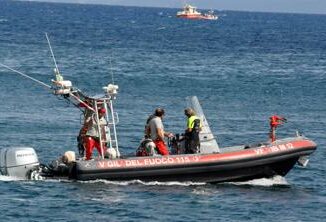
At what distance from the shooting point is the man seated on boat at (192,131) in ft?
76.1

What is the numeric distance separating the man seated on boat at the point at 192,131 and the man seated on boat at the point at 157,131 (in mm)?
503

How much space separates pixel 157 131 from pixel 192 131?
0.73m

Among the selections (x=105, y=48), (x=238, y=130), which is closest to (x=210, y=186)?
(x=238, y=130)

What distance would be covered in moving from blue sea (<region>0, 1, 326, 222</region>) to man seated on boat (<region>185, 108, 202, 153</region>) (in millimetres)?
795

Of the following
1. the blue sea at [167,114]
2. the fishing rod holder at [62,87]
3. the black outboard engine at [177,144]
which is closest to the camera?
the blue sea at [167,114]

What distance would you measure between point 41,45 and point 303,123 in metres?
42.7

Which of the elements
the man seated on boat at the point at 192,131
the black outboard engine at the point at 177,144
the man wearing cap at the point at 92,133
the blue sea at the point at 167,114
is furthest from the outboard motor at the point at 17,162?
the man seated on boat at the point at 192,131

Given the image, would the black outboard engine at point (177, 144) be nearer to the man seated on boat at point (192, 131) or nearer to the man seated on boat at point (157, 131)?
the man seated on boat at point (192, 131)

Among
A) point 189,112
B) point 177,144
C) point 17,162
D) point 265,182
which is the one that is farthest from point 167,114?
point 17,162

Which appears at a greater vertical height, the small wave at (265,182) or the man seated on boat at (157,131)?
the man seated on boat at (157,131)

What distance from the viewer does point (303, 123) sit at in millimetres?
35656

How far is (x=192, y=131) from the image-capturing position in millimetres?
23219

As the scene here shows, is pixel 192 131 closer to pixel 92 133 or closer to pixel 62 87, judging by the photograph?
pixel 92 133

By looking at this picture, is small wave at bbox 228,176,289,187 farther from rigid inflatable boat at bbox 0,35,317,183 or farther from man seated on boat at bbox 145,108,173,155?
man seated on boat at bbox 145,108,173,155
